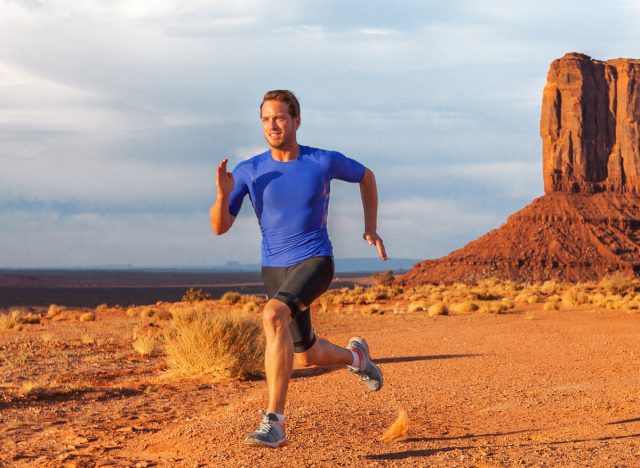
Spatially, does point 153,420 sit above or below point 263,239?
below

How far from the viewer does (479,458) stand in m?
6.03

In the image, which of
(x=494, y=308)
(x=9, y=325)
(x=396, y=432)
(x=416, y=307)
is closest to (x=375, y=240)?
(x=396, y=432)

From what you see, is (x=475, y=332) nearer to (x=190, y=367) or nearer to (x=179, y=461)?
(x=190, y=367)

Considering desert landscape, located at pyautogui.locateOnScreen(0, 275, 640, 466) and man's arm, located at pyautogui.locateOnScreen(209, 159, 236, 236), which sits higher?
man's arm, located at pyautogui.locateOnScreen(209, 159, 236, 236)

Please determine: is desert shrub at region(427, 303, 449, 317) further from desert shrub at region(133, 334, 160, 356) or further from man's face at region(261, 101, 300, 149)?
man's face at region(261, 101, 300, 149)

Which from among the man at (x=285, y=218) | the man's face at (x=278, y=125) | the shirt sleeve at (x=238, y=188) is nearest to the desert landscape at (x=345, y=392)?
the man at (x=285, y=218)

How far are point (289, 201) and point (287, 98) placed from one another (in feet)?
2.68

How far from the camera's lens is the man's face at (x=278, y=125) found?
6375mm

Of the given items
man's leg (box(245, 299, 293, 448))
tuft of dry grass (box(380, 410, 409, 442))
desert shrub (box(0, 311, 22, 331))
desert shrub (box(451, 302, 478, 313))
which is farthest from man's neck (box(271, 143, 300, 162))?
desert shrub (box(451, 302, 478, 313))

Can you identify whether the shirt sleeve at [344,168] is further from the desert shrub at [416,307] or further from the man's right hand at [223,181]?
the desert shrub at [416,307]

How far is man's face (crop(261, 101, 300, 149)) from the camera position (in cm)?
638

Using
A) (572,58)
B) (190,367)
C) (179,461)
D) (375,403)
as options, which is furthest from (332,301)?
(572,58)

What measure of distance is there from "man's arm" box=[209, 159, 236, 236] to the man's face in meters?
0.43

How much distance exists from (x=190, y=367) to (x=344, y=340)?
20.5 ft
